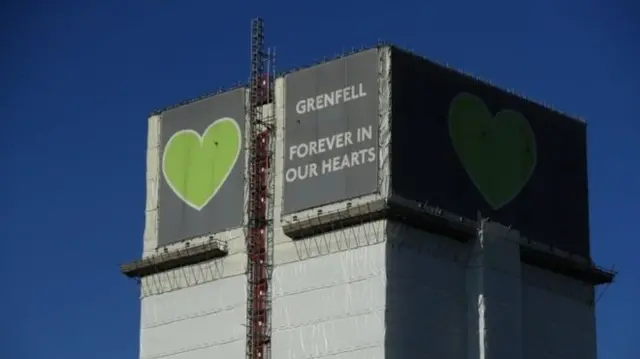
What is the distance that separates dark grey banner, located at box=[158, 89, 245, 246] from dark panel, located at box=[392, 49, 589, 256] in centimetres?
1711

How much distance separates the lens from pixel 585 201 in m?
182

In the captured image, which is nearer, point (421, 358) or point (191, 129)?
point (421, 358)

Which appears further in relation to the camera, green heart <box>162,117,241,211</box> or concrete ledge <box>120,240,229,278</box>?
green heart <box>162,117,241,211</box>

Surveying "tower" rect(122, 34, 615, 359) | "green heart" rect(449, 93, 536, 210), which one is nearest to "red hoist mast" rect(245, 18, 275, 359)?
"tower" rect(122, 34, 615, 359)

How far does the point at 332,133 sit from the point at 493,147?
17455 mm

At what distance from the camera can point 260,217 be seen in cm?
16738

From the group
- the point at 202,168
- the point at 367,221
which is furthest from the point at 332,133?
the point at 202,168

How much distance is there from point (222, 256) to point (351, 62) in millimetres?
21390

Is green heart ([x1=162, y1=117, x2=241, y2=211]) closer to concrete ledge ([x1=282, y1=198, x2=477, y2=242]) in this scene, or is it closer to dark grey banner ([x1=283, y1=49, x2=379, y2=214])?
dark grey banner ([x1=283, y1=49, x2=379, y2=214])

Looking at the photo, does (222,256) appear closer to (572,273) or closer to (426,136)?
(426,136)

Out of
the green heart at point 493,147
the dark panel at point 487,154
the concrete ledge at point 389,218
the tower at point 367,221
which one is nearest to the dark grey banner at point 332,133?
the tower at point 367,221

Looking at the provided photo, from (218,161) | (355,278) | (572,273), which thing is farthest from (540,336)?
(218,161)

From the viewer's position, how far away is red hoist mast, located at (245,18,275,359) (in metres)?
165

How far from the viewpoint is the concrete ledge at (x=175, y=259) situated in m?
170
